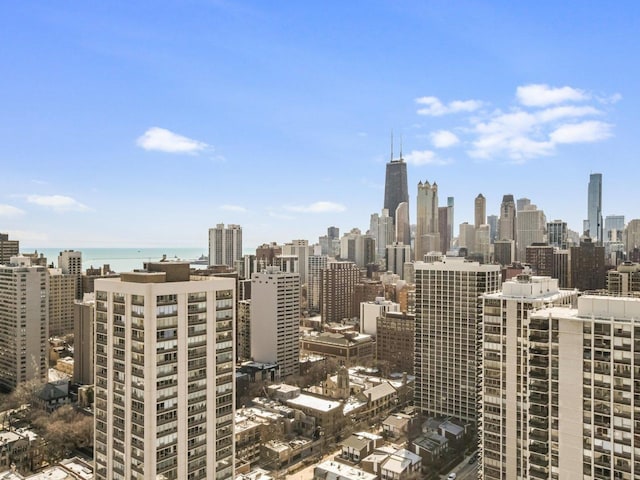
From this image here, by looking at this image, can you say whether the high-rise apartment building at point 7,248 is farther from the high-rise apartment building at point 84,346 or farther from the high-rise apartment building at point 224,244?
the high-rise apartment building at point 84,346

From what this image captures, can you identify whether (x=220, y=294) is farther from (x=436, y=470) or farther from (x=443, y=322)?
(x=443, y=322)

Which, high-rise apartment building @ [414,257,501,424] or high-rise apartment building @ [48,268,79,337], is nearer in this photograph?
high-rise apartment building @ [414,257,501,424]

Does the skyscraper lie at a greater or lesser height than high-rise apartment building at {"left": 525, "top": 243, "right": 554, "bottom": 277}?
greater

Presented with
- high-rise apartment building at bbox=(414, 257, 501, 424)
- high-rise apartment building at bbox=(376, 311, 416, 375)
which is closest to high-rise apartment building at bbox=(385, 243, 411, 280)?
high-rise apartment building at bbox=(376, 311, 416, 375)

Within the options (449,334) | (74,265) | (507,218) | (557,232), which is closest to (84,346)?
(74,265)

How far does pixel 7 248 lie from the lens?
341ft

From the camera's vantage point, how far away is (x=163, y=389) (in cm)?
2266

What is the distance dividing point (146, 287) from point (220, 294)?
394cm

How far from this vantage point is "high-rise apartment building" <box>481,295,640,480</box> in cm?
2125

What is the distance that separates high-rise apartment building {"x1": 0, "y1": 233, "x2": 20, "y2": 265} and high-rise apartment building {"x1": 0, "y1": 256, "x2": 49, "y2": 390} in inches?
1743

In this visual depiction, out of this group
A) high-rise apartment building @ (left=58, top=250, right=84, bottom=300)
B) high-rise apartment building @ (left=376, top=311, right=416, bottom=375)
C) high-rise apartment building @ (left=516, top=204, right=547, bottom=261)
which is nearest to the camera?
high-rise apartment building @ (left=376, top=311, right=416, bottom=375)

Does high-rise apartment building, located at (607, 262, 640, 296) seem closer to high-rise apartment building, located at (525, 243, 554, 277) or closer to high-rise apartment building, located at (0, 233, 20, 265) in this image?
high-rise apartment building, located at (525, 243, 554, 277)

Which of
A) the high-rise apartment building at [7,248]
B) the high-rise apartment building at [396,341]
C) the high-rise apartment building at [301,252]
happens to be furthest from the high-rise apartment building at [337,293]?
the high-rise apartment building at [7,248]

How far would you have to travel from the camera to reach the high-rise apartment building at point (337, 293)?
349 ft
